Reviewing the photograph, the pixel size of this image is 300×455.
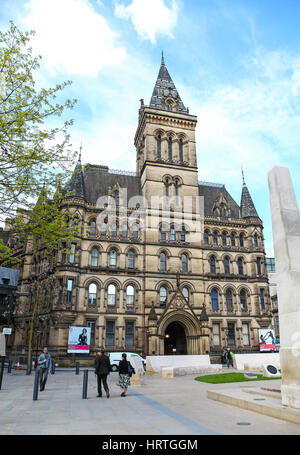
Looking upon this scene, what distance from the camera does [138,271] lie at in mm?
34344

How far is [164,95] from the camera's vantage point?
44219 mm

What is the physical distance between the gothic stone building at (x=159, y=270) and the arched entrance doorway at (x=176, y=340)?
0.11m

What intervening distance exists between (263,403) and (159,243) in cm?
2683

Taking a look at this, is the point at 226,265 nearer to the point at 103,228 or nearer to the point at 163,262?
the point at 163,262

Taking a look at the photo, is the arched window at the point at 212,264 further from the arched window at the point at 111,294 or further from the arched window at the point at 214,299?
the arched window at the point at 111,294

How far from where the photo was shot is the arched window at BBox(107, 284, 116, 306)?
33125 millimetres

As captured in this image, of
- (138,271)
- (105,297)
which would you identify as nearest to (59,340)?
(105,297)

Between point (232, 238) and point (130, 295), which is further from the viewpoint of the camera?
point (232, 238)

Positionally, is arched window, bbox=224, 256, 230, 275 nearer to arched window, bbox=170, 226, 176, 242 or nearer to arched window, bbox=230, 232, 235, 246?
arched window, bbox=230, 232, 235, 246

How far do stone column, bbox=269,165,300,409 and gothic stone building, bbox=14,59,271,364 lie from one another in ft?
70.0

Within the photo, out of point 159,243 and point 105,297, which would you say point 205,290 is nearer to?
point 159,243

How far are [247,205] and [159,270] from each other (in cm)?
1463

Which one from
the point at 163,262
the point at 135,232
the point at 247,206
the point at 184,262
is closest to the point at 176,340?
the point at 184,262
